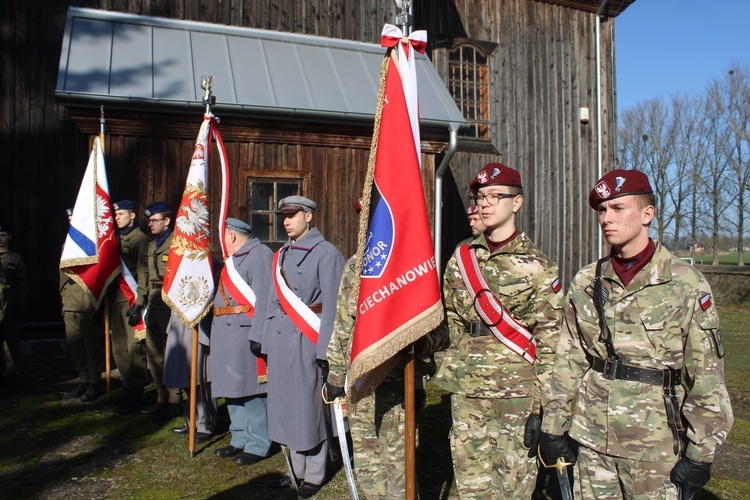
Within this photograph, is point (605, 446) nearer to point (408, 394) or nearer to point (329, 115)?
point (408, 394)

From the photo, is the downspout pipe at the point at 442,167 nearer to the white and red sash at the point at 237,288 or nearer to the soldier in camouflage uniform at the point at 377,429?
the white and red sash at the point at 237,288

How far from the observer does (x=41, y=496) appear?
4332mm

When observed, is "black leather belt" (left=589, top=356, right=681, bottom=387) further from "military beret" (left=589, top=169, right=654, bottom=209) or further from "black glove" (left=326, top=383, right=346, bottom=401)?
"black glove" (left=326, top=383, right=346, bottom=401)

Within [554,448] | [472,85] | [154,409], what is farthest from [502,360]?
[472,85]

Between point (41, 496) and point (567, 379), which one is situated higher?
point (567, 379)

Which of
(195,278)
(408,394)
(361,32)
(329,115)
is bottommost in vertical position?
(408,394)

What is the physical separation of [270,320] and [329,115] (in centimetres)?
414

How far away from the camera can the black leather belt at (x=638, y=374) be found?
8.58ft

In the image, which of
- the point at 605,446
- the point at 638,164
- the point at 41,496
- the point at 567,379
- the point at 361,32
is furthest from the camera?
the point at 638,164

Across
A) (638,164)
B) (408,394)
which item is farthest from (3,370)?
(638,164)

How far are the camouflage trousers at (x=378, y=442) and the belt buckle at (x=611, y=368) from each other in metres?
1.42

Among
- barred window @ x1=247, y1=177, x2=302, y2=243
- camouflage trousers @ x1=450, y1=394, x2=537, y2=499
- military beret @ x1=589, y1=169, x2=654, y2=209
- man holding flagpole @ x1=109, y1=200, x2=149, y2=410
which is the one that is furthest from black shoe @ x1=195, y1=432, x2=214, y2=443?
military beret @ x1=589, y1=169, x2=654, y2=209

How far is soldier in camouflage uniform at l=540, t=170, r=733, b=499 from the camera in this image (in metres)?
2.51

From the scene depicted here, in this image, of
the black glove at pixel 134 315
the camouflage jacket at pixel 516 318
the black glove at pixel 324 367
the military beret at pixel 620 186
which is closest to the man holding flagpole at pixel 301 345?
the black glove at pixel 324 367
